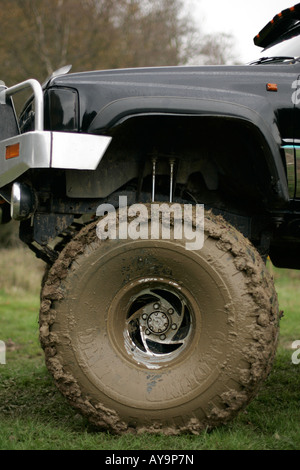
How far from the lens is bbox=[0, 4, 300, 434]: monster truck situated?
269 cm

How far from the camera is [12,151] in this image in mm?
2838

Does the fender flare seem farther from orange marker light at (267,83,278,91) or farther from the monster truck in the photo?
orange marker light at (267,83,278,91)

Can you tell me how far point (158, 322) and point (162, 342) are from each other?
0.11 m

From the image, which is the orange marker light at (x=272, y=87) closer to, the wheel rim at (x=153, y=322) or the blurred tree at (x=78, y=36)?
the wheel rim at (x=153, y=322)

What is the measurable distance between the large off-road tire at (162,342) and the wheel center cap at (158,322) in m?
0.10

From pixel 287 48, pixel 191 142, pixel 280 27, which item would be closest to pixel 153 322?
pixel 191 142

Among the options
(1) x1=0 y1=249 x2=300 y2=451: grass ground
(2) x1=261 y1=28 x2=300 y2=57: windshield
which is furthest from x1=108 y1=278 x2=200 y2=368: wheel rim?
(2) x1=261 y1=28 x2=300 y2=57: windshield

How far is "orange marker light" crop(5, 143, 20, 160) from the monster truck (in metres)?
0.01

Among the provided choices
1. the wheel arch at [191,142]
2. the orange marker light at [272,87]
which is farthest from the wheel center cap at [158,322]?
the orange marker light at [272,87]

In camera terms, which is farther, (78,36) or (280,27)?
(78,36)

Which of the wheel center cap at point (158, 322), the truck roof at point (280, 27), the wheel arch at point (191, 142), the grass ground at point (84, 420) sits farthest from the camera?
the truck roof at point (280, 27)

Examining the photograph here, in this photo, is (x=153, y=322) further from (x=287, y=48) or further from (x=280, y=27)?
(x=280, y=27)

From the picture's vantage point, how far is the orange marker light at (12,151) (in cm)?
278
